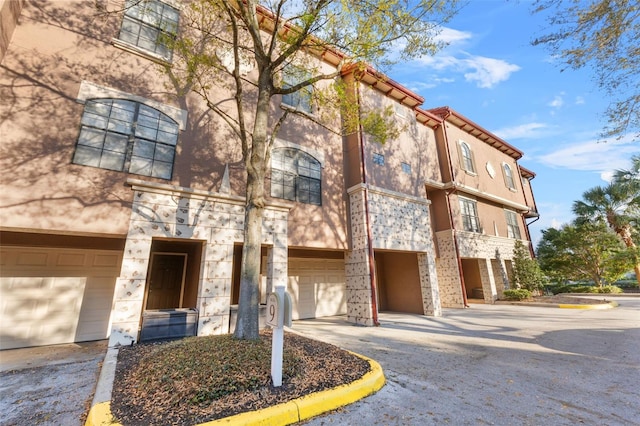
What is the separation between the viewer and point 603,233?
59.2 feet

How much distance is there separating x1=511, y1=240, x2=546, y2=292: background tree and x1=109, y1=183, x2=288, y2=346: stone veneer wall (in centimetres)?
1596

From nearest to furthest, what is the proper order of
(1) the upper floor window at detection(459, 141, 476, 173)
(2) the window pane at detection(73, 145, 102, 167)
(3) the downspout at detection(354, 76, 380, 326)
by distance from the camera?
1. (2) the window pane at detection(73, 145, 102, 167)
2. (3) the downspout at detection(354, 76, 380, 326)
3. (1) the upper floor window at detection(459, 141, 476, 173)

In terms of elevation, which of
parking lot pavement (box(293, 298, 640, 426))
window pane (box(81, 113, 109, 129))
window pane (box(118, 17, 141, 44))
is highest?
window pane (box(118, 17, 141, 44))

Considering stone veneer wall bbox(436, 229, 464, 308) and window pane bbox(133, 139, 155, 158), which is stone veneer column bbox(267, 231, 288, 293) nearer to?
window pane bbox(133, 139, 155, 158)

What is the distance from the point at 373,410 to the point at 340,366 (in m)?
1.13

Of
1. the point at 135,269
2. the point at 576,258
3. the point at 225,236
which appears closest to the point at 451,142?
the point at 576,258

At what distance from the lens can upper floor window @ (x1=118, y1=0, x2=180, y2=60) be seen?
755 centimetres

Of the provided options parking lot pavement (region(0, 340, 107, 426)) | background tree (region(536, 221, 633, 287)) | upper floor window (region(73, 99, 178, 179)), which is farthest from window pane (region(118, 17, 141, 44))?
background tree (region(536, 221, 633, 287))

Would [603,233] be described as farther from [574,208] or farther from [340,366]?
[340,366]

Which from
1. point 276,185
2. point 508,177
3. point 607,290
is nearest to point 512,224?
point 508,177

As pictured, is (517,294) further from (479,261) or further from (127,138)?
(127,138)

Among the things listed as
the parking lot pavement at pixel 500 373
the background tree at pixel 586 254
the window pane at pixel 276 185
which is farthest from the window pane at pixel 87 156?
the background tree at pixel 586 254

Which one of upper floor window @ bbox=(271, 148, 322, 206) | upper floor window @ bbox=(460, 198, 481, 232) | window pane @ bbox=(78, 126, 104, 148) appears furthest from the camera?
upper floor window @ bbox=(460, 198, 481, 232)

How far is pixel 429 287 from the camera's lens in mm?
11758
